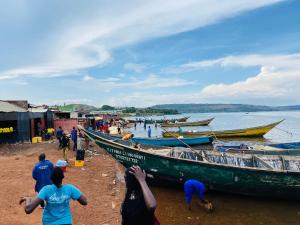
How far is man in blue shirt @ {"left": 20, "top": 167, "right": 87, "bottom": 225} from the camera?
4367 millimetres

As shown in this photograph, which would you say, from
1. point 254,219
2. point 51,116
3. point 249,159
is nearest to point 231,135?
point 51,116

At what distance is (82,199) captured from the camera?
4543 millimetres

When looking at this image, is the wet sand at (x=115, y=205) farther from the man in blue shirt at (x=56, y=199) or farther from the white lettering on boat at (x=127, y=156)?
the man in blue shirt at (x=56, y=199)

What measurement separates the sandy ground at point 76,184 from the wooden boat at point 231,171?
1635 mm

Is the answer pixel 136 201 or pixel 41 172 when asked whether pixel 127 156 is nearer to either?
pixel 41 172

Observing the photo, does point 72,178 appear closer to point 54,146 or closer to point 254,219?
point 254,219

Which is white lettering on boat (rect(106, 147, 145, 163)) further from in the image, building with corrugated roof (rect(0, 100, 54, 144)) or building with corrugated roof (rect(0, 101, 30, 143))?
building with corrugated roof (rect(0, 101, 30, 143))

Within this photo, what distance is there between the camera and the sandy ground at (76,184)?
9289 mm

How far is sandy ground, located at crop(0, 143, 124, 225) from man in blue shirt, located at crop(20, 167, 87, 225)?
4.54 m

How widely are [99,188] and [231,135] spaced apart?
30.8 metres

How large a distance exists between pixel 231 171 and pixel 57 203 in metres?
9.28

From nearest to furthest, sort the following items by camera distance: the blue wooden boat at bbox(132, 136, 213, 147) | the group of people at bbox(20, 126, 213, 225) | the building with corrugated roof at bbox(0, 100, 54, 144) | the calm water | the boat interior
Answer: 1. the group of people at bbox(20, 126, 213, 225)
2. the calm water
3. the boat interior
4. the building with corrugated roof at bbox(0, 100, 54, 144)
5. the blue wooden boat at bbox(132, 136, 213, 147)

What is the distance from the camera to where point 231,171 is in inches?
499

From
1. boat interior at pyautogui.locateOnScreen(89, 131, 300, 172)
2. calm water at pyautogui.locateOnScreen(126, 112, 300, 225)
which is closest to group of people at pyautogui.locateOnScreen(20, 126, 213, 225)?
calm water at pyautogui.locateOnScreen(126, 112, 300, 225)
